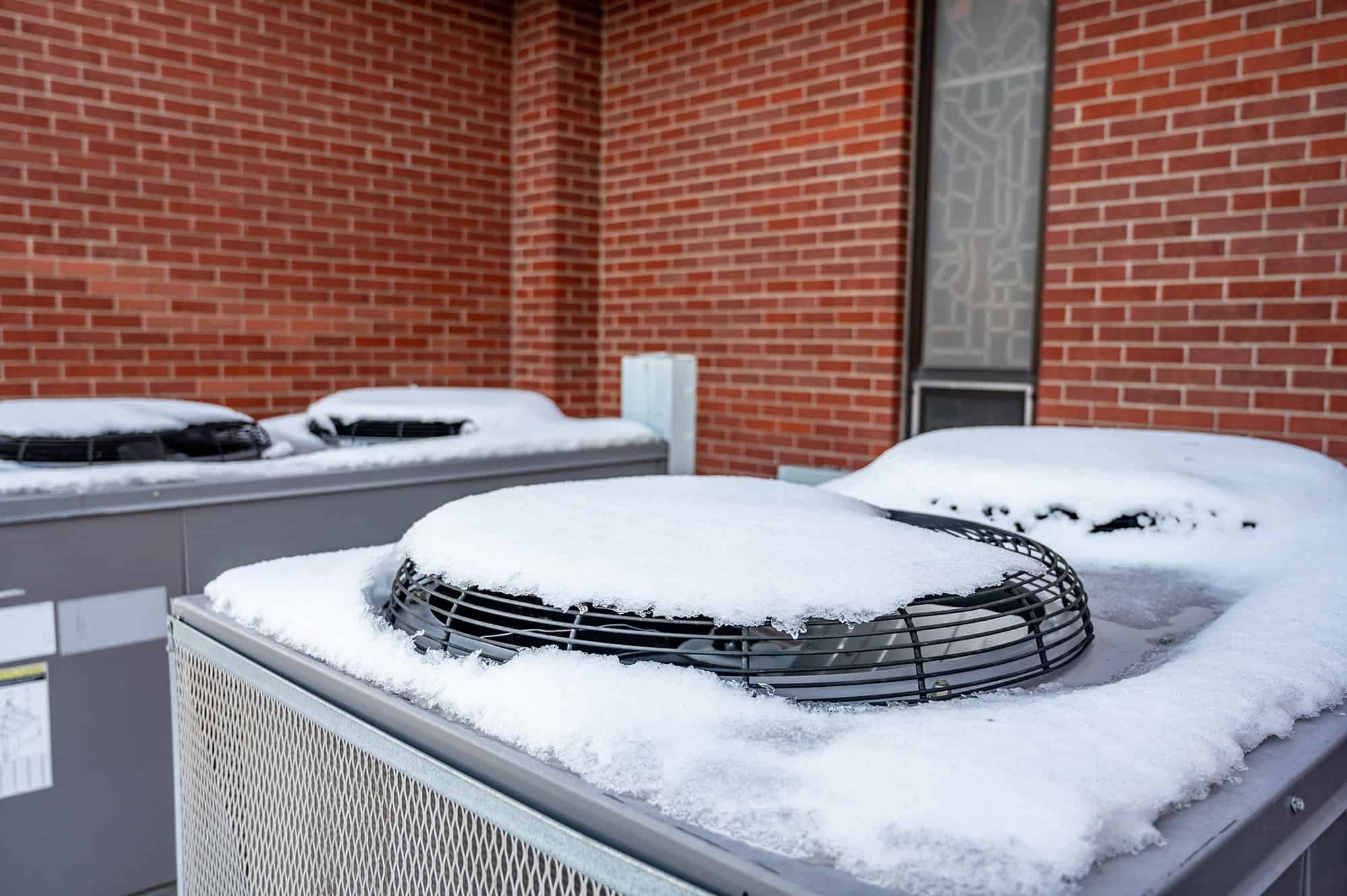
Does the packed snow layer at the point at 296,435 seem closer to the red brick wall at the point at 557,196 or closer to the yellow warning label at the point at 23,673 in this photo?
the yellow warning label at the point at 23,673

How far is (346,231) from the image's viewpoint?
16.0 feet

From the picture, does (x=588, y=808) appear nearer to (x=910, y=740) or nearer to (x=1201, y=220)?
(x=910, y=740)

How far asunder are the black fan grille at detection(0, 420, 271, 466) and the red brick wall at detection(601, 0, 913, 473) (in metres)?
2.50

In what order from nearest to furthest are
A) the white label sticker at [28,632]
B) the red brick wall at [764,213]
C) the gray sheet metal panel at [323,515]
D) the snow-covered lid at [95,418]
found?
the white label sticker at [28,632] < the gray sheet metal panel at [323,515] < the snow-covered lid at [95,418] < the red brick wall at [764,213]

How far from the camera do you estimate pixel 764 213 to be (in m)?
4.71

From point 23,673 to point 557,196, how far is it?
377cm

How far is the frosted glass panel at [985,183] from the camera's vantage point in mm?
3953

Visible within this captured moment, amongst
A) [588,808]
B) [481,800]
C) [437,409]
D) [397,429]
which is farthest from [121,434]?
[588,808]

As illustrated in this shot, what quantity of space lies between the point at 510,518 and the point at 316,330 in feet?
12.6

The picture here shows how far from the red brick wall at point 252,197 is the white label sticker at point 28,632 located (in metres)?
2.32

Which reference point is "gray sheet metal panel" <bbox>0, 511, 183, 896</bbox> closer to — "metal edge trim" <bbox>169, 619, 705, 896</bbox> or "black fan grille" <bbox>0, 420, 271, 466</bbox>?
"black fan grille" <bbox>0, 420, 271, 466</bbox>

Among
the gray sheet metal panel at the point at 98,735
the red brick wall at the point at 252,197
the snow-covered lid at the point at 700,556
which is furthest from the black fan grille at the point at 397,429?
the snow-covered lid at the point at 700,556

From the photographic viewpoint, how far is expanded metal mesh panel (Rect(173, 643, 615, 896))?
0.83 metres

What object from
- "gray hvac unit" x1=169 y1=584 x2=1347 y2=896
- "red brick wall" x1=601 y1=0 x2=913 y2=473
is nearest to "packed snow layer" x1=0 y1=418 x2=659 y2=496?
"gray hvac unit" x1=169 y1=584 x2=1347 y2=896
